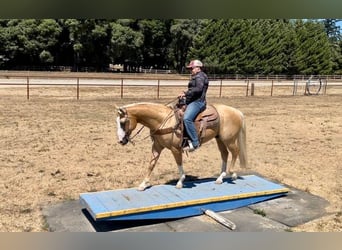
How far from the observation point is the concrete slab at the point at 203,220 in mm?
3016

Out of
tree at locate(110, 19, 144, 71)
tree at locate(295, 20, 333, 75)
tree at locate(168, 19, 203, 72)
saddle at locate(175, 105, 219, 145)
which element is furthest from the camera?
tree at locate(168, 19, 203, 72)

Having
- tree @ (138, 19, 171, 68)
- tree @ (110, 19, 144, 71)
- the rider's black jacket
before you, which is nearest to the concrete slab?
the rider's black jacket

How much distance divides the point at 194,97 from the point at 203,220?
3.51ft

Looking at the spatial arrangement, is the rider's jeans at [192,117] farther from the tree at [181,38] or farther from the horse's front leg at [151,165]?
the tree at [181,38]

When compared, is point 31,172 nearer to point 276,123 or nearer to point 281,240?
point 281,240

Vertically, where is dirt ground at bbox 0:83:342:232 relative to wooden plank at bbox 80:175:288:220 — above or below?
below

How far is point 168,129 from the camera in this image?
3467 millimetres

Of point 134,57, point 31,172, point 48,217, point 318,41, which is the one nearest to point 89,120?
point 31,172

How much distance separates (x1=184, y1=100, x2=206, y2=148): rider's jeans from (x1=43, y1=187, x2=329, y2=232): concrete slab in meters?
0.69

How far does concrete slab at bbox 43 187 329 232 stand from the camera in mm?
3016

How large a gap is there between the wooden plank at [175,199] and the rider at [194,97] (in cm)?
44

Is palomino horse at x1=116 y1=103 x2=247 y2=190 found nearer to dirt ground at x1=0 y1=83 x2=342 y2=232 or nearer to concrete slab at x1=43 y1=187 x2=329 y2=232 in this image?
dirt ground at x1=0 y1=83 x2=342 y2=232

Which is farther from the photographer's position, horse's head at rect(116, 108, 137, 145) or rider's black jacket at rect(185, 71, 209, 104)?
rider's black jacket at rect(185, 71, 209, 104)

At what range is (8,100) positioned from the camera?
37.1ft
